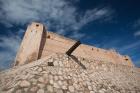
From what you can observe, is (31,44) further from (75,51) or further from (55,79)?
(55,79)

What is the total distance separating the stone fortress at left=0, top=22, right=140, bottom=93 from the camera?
13.3 ft

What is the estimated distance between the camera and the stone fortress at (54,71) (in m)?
4.06

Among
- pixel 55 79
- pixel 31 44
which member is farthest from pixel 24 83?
pixel 31 44

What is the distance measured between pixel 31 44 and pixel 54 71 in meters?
3.84

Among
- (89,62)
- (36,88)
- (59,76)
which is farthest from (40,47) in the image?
(36,88)

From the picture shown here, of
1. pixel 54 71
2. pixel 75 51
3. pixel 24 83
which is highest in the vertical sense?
pixel 75 51

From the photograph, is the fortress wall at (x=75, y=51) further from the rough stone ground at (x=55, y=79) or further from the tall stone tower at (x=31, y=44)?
the rough stone ground at (x=55, y=79)

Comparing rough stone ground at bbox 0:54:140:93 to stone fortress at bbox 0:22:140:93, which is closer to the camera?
rough stone ground at bbox 0:54:140:93

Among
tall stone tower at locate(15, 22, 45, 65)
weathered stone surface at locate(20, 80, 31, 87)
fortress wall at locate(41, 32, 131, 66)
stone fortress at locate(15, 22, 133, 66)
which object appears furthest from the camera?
fortress wall at locate(41, 32, 131, 66)

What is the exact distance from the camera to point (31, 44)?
7.93 m

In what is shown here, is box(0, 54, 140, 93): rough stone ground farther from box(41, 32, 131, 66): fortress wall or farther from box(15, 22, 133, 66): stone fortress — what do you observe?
box(41, 32, 131, 66): fortress wall

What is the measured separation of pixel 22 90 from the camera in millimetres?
3625

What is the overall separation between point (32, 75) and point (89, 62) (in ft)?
11.7

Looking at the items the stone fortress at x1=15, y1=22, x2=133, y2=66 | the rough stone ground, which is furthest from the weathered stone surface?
the stone fortress at x1=15, y1=22, x2=133, y2=66
